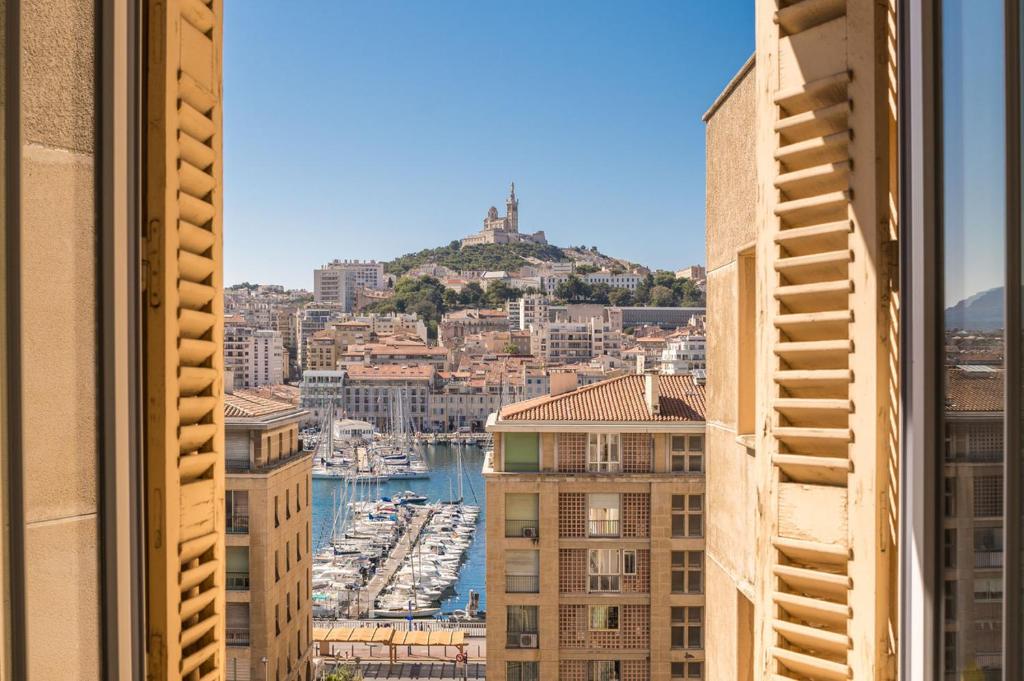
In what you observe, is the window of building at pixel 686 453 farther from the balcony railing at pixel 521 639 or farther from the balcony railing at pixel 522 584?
the balcony railing at pixel 521 639

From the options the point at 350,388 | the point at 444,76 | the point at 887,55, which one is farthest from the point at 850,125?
the point at 444,76

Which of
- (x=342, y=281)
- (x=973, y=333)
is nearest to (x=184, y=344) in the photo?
(x=973, y=333)

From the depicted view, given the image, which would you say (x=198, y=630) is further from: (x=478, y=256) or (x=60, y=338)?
(x=478, y=256)

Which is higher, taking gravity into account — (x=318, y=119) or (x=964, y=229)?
(x=318, y=119)

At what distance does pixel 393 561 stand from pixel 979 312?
81.9 feet

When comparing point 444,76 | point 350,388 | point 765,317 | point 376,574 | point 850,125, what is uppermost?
point 444,76

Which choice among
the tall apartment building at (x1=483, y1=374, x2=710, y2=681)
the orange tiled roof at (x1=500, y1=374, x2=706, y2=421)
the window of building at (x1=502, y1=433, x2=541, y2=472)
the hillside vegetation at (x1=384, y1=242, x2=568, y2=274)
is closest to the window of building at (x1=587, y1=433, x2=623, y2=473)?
the tall apartment building at (x1=483, y1=374, x2=710, y2=681)

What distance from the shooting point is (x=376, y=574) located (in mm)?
23328

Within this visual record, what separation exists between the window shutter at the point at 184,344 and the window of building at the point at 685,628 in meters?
8.09

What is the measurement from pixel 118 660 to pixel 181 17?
1.01m

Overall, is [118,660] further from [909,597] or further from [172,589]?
[909,597]

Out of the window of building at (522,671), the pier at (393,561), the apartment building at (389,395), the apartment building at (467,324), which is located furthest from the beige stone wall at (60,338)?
the apartment building at (467,324)

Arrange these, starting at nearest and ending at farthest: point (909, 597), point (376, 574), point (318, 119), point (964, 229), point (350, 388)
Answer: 1. point (964, 229)
2. point (909, 597)
3. point (376, 574)
4. point (350, 388)
5. point (318, 119)

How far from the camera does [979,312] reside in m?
1.04
